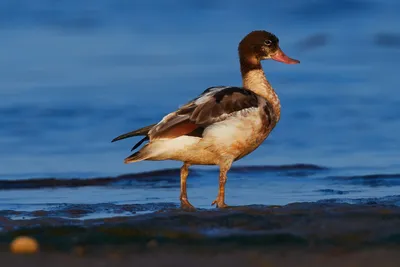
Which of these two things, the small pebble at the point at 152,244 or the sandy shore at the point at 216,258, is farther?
the small pebble at the point at 152,244

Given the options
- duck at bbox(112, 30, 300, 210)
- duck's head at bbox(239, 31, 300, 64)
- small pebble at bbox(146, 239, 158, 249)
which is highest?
duck's head at bbox(239, 31, 300, 64)

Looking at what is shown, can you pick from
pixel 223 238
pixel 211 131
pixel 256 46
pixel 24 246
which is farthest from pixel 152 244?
pixel 256 46

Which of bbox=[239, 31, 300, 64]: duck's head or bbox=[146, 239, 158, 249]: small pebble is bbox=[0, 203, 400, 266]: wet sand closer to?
bbox=[146, 239, 158, 249]: small pebble

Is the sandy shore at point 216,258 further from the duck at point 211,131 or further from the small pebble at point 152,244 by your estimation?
the duck at point 211,131

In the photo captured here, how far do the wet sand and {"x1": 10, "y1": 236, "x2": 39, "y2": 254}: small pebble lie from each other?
0.06 meters

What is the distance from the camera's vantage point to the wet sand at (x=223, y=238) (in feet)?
22.2

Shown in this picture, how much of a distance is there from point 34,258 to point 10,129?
9791 mm

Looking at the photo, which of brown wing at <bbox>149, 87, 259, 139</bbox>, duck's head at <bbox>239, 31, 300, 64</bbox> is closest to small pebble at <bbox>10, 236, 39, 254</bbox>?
brown wing at <bbox>149, 87, 259, 139</bbox>

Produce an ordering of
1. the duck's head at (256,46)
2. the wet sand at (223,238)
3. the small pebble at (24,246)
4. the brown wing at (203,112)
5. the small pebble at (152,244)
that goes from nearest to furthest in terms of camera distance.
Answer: the wet sand at (223,238) → the small pebble at (24,246) → the small pebble at (152,244) → the brown wing at (203,112) → the duck's head at (256,46)

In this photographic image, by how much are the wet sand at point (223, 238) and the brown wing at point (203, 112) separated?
53.0 inches

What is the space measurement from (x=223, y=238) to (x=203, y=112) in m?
2.77

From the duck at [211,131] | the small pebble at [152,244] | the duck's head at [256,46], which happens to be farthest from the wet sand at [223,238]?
the duck's head at [256,46]

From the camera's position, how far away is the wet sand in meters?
6.76

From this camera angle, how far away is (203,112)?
33.0 feet
